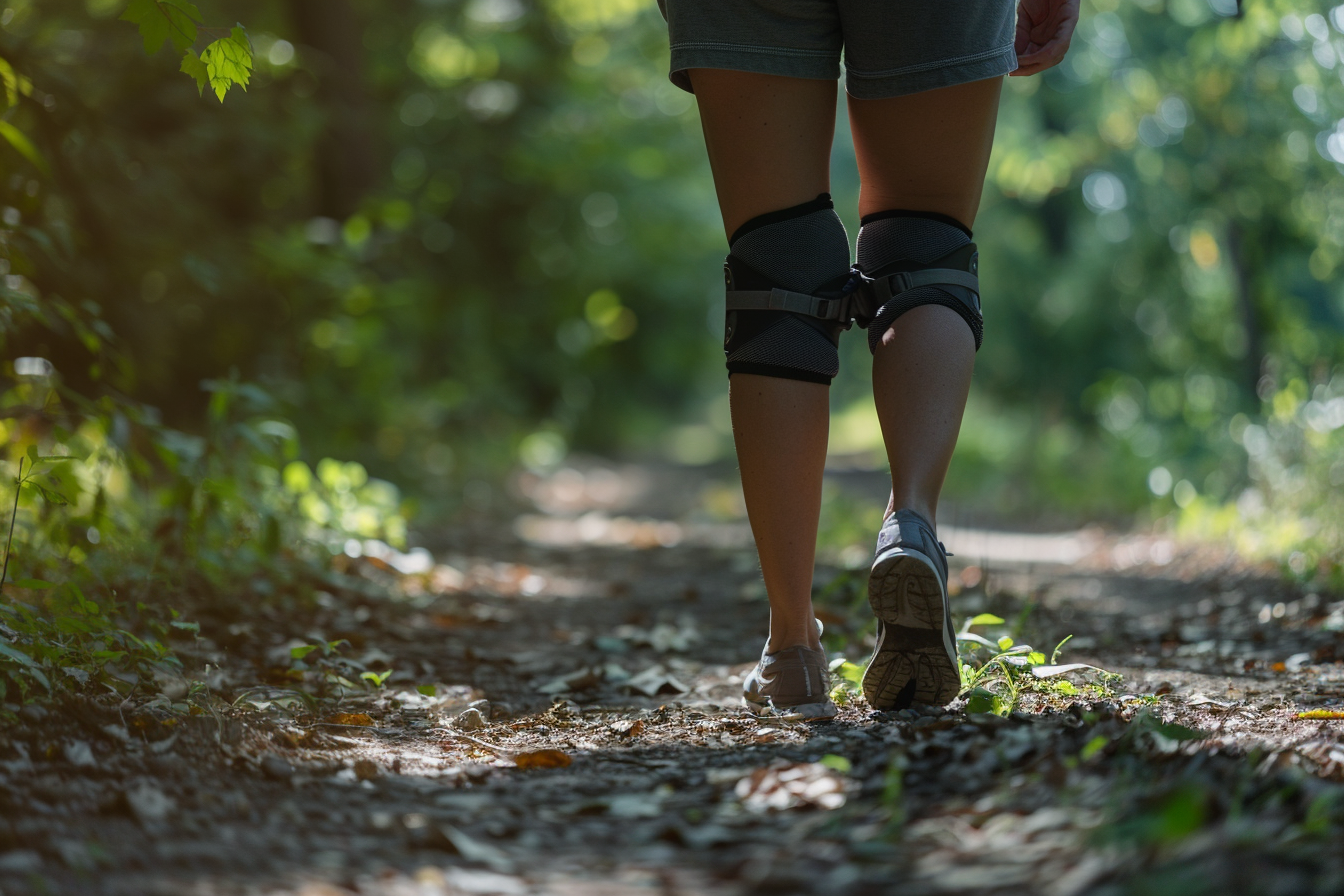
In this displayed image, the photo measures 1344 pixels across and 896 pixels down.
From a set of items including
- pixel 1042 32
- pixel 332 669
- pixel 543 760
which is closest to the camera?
pixel 543 760

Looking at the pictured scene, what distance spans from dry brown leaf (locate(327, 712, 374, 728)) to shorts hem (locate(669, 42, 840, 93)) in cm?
129

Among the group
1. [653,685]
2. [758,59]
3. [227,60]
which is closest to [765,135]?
[758,59]

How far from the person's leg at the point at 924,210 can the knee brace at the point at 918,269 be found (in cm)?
2

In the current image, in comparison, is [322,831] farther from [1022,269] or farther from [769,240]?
[1022,269]

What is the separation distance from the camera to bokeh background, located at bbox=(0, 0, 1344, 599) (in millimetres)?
3062

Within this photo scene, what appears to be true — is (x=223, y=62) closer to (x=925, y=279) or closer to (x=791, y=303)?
(x=791, y=303)

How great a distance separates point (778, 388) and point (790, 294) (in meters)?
0.17

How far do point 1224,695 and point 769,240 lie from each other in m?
1.17

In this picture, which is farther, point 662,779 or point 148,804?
point 662,779

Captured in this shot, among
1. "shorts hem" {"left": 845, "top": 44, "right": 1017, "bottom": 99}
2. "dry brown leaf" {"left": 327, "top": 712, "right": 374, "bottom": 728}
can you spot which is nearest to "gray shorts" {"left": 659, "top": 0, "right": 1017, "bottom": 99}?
"shorts hem" {"left": 845, "top": 44, "right": 1017, "bottom": 99}

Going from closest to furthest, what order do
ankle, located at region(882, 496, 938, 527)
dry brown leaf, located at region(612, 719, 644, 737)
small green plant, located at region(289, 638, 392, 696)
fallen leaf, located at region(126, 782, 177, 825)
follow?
fallen leaf, located at region(126, 782, 177, 825) → ankle, located at region(882, 496, 938, 527) → dry brown leaf, located at region(612, 719, 644, 737) → small green plant, located at region(289, 638, 392, 696)

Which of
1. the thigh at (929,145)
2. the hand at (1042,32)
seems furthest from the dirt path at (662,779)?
the hand at (1042,32)

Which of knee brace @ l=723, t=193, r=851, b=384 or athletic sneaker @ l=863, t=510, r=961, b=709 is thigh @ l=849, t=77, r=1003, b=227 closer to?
knee brace @ l=723, t=193, r=851, b=384

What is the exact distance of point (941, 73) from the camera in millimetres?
1767
